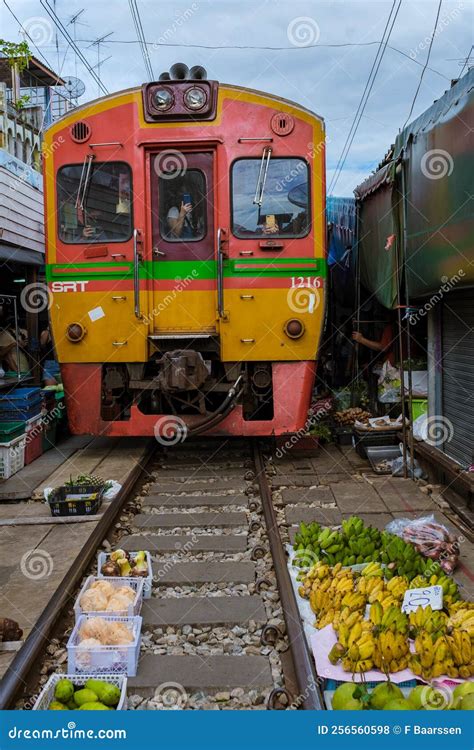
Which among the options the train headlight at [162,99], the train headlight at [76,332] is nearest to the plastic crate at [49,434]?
the train headlight at [76,332]

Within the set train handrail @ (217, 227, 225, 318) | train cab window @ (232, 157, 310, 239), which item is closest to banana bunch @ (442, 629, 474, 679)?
train handrail @ (217, 227, 225, 318)

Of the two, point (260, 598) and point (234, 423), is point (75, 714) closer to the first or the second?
point (260, 598)

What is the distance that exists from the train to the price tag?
377 centimetres

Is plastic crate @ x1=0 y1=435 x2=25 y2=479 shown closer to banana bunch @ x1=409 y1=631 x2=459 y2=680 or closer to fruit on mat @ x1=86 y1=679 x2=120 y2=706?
fruit on mat @ x1=86 y1=679 x2=120 y2=706

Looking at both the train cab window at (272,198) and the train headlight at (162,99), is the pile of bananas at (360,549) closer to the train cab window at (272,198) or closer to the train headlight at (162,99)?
the train cab window at (272,198)

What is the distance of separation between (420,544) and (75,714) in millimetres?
2969

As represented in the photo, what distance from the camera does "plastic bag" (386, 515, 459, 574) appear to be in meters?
4.92

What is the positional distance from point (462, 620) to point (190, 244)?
5.06 m

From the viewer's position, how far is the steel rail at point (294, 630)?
3.23 meters

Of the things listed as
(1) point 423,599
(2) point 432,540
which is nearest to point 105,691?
(1) point 423,599

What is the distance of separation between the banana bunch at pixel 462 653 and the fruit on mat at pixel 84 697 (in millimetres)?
1672

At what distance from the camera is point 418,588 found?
4.11 metres

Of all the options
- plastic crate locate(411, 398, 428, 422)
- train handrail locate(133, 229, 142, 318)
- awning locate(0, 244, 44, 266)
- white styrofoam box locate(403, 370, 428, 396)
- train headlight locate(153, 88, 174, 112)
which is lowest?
plastic crate locate(411, 398, 428, 422)

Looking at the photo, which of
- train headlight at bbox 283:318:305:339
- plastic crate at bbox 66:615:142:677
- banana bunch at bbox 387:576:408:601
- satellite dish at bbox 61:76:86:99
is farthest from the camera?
satellite dish at bbox 61:76:86:99
